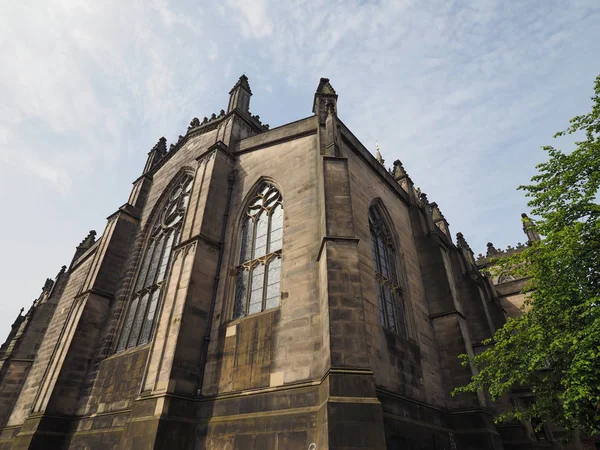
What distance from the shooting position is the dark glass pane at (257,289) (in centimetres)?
909

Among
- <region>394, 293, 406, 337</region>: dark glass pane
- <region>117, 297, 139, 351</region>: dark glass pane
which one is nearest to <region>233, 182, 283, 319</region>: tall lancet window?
<region>394, 293, 406, 337</region>: dark glass pane

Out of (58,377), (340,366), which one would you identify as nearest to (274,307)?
(340,366)

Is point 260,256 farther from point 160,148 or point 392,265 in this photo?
point 160,148

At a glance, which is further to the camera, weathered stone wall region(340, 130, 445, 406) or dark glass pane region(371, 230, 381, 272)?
dark glass pane region(371, 230, 381, 272)

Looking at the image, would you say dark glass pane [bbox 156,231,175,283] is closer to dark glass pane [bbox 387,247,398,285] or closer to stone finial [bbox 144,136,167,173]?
stone finial [bbox 144,136,167,173]

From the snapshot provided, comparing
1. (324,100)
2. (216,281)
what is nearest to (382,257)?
(216,281)

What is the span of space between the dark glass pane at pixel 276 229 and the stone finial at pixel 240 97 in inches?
242

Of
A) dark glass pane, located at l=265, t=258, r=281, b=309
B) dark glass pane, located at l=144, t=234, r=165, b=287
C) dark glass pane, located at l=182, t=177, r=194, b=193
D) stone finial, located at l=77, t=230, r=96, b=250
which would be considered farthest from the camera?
stone finial, located at l=77, t=230, r=96, b=250

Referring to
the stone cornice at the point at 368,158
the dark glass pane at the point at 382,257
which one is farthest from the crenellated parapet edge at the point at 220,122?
the dark glass pane at the point at 382,257

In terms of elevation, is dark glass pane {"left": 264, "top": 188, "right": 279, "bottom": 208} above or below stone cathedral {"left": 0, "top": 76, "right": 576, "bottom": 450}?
above

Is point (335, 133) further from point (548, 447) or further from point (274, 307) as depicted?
point (548, 447)

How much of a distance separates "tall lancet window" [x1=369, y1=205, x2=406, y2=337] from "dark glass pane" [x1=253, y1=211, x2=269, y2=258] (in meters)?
3.23

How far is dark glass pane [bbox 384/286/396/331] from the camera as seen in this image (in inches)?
370

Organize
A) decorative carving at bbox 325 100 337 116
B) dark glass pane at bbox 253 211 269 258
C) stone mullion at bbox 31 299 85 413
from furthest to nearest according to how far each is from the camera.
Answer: stone mullion at bbox 31 299 85 413
decorative carving at bbox 325 100 337 116
dark glass pane at bbox 253 211 269 258
